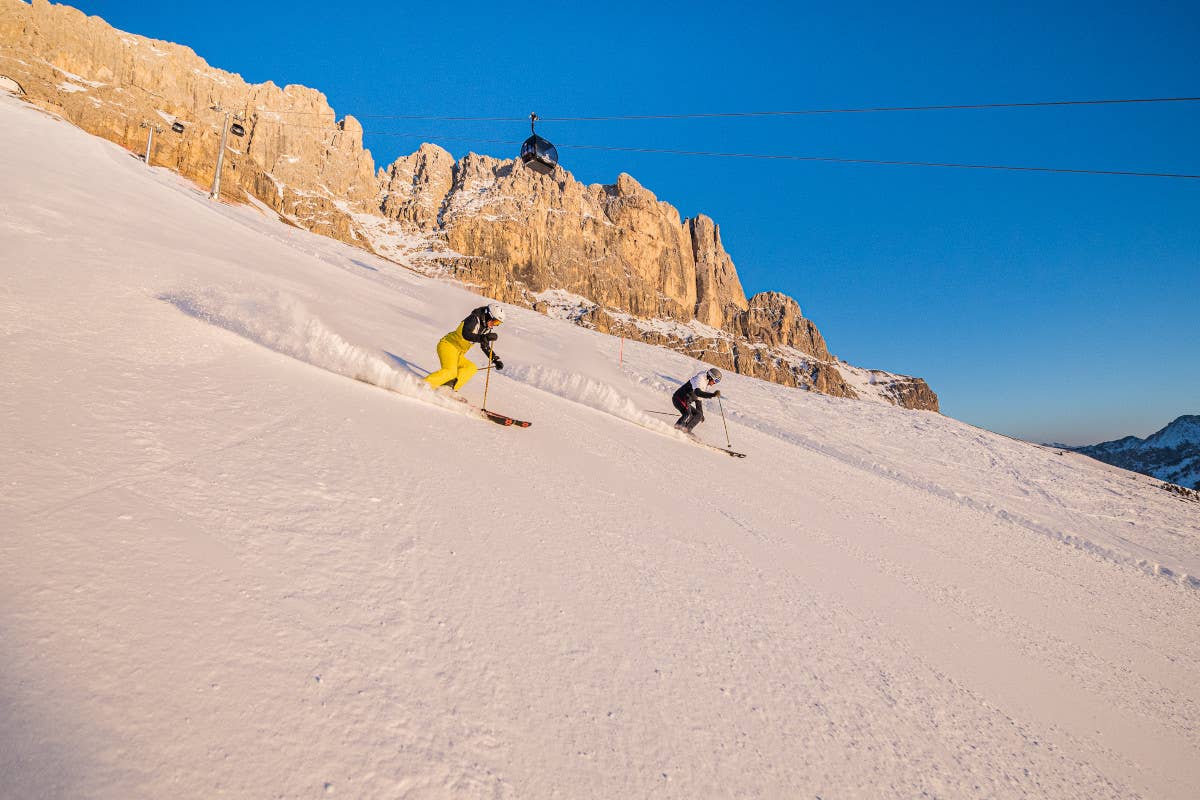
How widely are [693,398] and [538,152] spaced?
36.5ft

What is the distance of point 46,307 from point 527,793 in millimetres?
5794

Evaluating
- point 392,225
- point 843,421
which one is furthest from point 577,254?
point 843,421

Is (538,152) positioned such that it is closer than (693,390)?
No

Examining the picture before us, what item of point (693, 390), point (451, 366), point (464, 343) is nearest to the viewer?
point (451, 366)

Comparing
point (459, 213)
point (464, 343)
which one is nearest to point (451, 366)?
point (464, 343)

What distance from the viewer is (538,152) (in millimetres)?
16547

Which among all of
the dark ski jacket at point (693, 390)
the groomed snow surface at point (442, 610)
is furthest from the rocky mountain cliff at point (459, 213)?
the groomed snow surface at point (442, 610)

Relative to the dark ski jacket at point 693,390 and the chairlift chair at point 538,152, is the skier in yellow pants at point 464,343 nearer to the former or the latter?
the dark ski jacket at point 693,390

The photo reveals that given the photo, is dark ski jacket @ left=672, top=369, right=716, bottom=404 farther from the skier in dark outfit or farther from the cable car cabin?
the cable car cabin

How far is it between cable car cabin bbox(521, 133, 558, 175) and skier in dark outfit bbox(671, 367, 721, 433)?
10.1 metres

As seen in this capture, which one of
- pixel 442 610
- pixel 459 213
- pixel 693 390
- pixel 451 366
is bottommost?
pixel 442 610

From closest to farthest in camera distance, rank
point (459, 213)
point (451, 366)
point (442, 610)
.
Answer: point (442, 610) < point (451, 366) < point (459, 213)

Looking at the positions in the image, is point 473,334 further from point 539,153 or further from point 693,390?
point 539,153

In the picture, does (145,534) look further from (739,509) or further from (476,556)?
(739,509)
